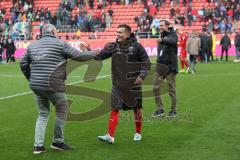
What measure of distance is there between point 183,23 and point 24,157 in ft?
109

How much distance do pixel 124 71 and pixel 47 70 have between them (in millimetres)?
1508

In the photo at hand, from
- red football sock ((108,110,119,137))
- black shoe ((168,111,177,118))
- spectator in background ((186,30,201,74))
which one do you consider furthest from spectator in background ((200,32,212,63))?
red football sock ((108,110,119,137))

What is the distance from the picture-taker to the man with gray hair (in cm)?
801

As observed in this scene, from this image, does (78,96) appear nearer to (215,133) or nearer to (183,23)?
(215,133)

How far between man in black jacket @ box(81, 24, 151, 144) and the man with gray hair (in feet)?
2.51

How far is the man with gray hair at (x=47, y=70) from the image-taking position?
8008 mm

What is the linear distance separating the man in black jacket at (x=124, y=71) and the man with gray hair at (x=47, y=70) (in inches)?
30.1

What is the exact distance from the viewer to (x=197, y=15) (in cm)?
4119

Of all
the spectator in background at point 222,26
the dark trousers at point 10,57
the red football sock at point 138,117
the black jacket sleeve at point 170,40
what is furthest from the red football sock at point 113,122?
the spectator in background at point 222,26

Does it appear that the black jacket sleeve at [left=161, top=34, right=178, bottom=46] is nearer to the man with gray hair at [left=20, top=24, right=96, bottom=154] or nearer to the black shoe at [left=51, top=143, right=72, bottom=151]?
the man with gray hair at [left=20, top=24, right=96, bottom=154]

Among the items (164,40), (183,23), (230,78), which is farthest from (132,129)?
(183,23)

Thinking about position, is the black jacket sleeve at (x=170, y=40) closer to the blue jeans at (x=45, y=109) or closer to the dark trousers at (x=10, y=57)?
the blue jeans at (x=45, y=109)

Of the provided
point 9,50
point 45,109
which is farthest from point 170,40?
point 9,50

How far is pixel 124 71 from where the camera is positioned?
901 centimetres
